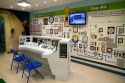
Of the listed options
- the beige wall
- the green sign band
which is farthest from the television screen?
the beige wall

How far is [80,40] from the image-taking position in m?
5.18

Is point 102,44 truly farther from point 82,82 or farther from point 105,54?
point 82,82

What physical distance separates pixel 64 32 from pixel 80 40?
0.97 metres

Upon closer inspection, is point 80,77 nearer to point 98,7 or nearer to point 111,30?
point 111,30

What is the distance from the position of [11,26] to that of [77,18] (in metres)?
4.16

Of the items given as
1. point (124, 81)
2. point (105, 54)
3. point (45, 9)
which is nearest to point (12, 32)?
point (45, 9)

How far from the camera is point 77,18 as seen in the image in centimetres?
514

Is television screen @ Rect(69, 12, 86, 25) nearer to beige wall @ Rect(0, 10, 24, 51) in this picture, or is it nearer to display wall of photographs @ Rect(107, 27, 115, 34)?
display wall of photographs @ Rect(107, 27, 115, 34)

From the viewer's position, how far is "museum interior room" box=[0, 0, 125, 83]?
11.9 ft

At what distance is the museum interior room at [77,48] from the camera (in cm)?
362

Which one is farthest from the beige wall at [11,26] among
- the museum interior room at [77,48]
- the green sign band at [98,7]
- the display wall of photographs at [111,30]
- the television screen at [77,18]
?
the display wall of photographs at [111,30]

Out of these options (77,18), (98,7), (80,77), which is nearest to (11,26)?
(77,18)

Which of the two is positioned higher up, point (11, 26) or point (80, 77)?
point (11, 26)

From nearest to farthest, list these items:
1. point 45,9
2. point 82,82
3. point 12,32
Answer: point 82,82 → point 45,9 → point 12,32
